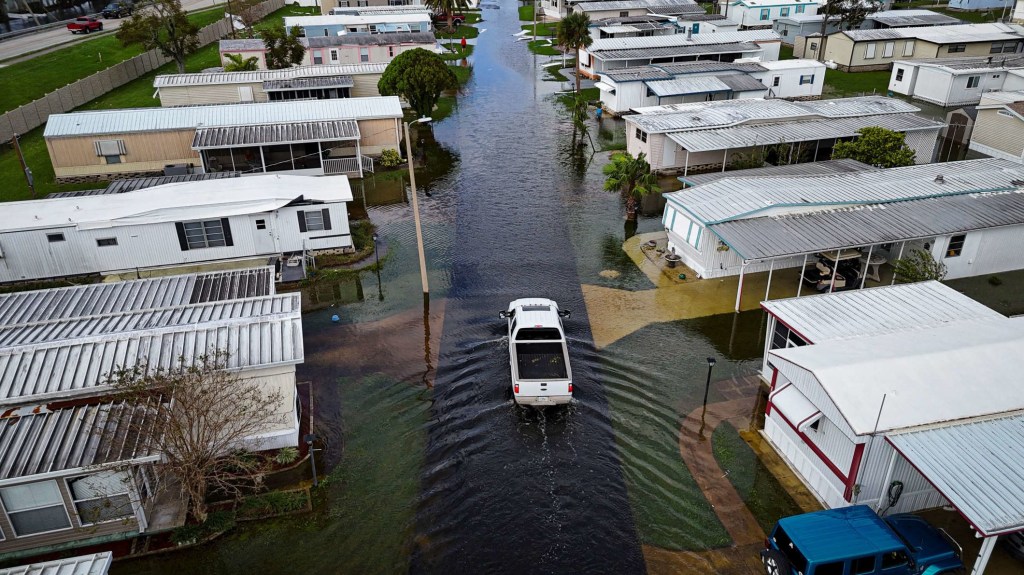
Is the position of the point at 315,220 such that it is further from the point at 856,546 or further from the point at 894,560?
the point at 894,560

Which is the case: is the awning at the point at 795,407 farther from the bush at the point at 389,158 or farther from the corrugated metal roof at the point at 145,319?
the bush at the point at 389,158

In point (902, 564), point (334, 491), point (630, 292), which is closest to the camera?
point (902, 564)

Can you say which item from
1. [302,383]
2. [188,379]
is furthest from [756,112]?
[188,379]

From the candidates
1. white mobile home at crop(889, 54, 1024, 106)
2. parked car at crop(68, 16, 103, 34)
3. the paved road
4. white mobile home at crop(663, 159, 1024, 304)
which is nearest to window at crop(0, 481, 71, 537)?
white mobile home at crop(663, 159, 1024, 304)

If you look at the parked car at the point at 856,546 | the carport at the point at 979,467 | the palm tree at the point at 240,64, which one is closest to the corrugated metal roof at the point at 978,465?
the carport at the point at 979,467

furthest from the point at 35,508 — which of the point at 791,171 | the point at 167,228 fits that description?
the point at 791,171

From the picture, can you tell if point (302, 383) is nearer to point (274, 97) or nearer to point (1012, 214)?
point (1012, 214)

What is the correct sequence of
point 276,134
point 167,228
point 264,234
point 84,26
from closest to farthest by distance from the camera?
point 167,228, point 264,234, point 276,134, point 84,26
